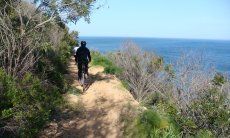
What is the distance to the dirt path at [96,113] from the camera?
1030cm

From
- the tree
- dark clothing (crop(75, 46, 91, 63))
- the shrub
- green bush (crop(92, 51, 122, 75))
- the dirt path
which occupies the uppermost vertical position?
the tree

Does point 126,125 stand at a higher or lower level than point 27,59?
lower

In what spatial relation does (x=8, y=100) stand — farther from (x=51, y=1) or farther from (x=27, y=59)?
(x=51, y=1)

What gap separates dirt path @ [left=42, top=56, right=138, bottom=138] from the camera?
10297mm

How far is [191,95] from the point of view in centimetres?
1480

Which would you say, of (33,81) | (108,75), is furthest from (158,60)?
(33,81)

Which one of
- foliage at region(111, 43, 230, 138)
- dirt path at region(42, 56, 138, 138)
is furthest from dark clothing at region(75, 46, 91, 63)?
foliage at region(111, 43, 230, 138)

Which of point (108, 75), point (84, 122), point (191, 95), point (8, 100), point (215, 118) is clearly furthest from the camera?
point (108, 75)

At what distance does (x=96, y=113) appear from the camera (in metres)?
11.9

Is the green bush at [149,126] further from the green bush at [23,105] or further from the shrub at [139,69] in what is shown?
the shrub at [139,69]

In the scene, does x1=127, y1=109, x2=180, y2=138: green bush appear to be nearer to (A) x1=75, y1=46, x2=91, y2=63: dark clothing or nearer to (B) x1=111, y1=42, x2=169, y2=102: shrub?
(A) x1=75, y1=46, x2=91, y2=63: dark clothing

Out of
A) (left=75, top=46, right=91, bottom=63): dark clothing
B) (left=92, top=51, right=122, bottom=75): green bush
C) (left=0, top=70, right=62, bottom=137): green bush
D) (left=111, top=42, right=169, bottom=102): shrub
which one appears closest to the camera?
(left=0, top=70, right=62, bottom=137): green bush

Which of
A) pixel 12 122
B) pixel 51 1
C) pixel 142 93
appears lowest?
pixel 142 93

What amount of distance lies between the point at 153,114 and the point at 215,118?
8.54 ft
